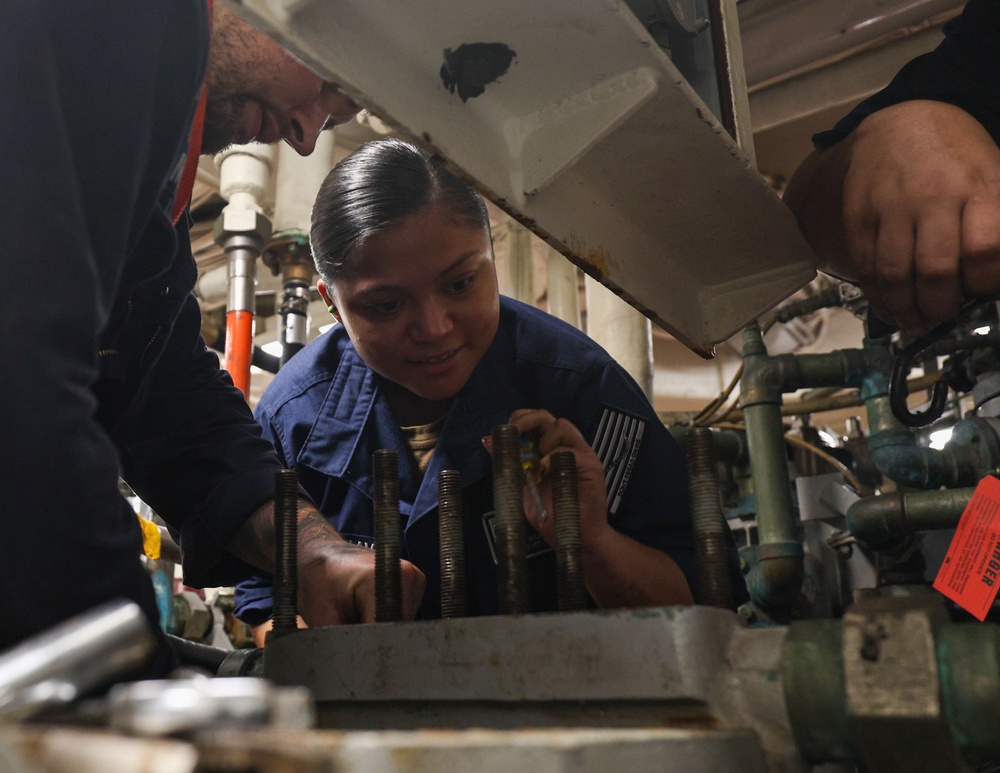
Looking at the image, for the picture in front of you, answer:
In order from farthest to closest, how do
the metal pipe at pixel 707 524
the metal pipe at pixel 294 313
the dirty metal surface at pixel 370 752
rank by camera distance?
1. the metal pipe at pixel 294 313
2. the metal pipe at pixel 707 524
3. the dirty metal surface at pixel 370 752

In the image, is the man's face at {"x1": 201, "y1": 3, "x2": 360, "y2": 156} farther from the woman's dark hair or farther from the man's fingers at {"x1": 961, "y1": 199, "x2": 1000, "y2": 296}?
the man's fingers at {"x1": 961, "y1": 199, "x2": 1000, "y2": 296}

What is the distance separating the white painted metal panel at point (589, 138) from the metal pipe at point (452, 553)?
0.86ft

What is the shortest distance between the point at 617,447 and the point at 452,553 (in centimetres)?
57

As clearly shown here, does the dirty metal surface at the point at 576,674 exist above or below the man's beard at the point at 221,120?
below

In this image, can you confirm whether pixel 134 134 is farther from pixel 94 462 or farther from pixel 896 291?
pixel 896 291

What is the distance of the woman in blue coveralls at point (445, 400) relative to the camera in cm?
133

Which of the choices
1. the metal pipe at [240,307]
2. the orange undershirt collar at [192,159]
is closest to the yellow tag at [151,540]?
the metal pipe at [240,307]

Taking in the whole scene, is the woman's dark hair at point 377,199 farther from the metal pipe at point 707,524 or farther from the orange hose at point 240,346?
the metal pipe at point 707,524

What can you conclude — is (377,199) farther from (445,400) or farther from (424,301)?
(445,400)

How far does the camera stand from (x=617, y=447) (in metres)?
1.37

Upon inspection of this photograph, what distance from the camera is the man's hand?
2.74 ft

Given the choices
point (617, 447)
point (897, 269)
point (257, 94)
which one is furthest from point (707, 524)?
point (257, 94)

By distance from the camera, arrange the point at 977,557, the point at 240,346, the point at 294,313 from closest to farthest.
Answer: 1. the point at 977,557
2. the point at 240,346
3. the point at 294,313

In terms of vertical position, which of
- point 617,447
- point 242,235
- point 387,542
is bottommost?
point 387,542
